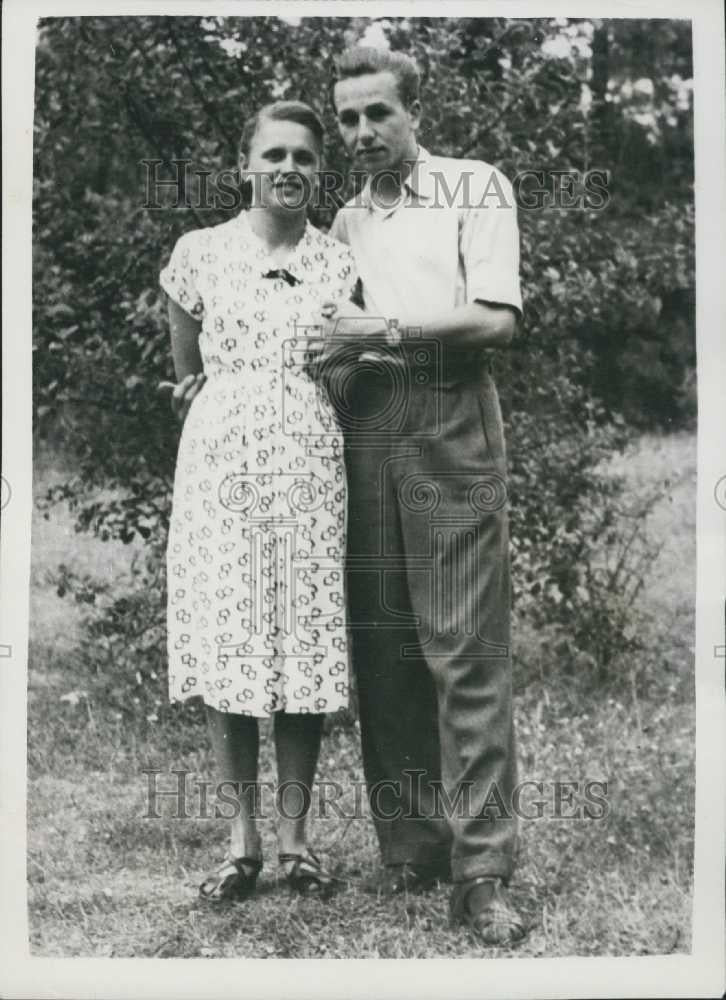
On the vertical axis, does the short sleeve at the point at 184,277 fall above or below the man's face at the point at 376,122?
below

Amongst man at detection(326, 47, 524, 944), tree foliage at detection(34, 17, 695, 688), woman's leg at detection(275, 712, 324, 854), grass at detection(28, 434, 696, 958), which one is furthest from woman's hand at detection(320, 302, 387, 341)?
woman's leg at detection(275, 712, 324, 854)

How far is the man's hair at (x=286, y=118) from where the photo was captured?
2.74 meters

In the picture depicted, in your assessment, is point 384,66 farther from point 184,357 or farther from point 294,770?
point 294,770

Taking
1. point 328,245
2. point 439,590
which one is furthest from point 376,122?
point 439,590

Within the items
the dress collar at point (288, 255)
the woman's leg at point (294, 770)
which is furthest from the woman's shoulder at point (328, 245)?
the woman's leg at point (294, 770)

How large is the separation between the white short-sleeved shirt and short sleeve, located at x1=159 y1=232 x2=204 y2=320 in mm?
326

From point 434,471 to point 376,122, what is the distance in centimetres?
78

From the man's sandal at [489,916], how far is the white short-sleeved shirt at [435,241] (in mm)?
1253

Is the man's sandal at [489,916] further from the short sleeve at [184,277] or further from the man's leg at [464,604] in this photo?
the short sleeve at [184,277]

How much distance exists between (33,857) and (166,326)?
1.25 meters

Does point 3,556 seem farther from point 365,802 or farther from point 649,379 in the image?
point 649,379

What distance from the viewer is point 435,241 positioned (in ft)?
8.95

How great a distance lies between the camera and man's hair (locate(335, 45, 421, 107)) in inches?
109

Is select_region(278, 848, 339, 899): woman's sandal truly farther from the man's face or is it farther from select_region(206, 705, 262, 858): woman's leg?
the man's face
